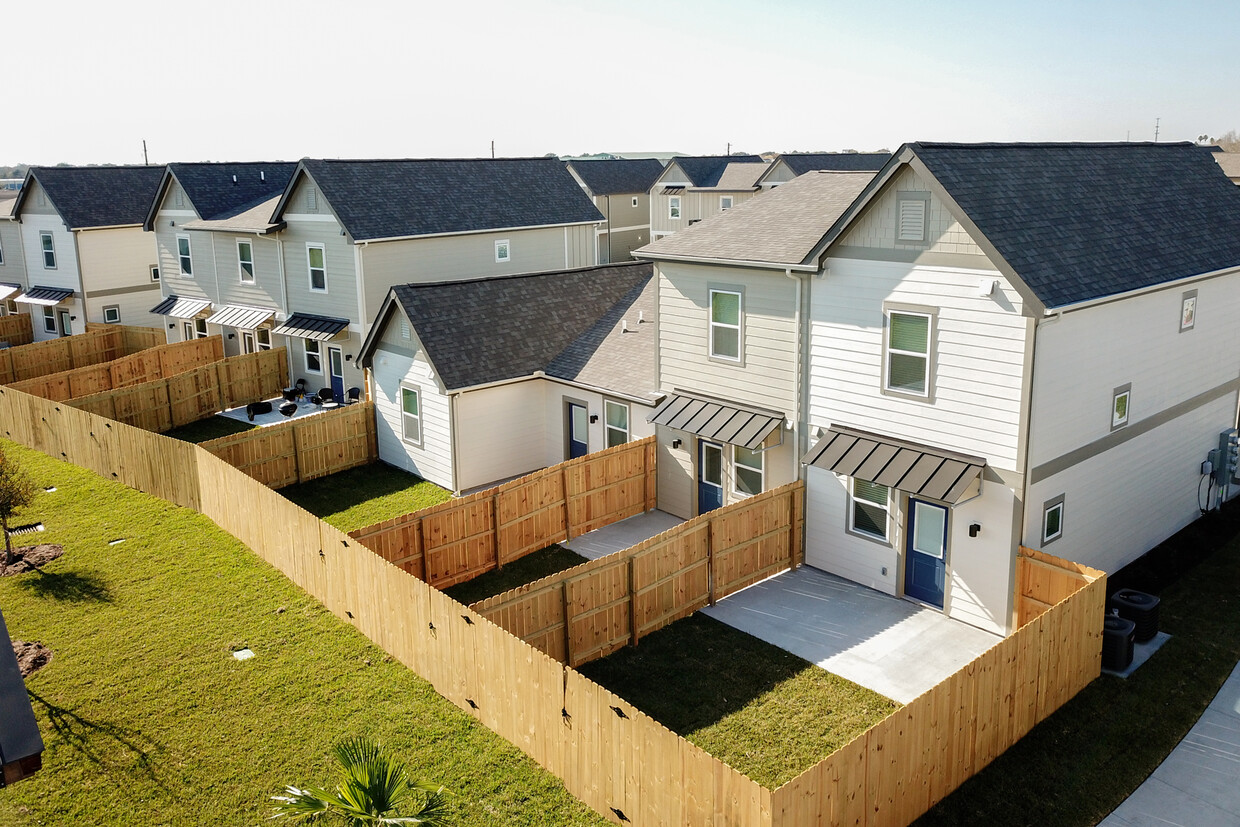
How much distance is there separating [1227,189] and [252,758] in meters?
22.6

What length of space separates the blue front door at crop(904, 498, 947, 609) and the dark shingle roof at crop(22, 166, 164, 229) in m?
38.6

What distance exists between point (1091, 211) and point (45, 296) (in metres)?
43.0

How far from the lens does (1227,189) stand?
71.9 ft

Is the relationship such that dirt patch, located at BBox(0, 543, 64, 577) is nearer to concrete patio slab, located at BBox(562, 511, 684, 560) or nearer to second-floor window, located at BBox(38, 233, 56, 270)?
concrete patio slab, located at BBox(562, 511, 684, 560)

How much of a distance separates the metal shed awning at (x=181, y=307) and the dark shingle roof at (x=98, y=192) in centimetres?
615

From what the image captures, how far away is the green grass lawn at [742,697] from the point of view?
13180 mm

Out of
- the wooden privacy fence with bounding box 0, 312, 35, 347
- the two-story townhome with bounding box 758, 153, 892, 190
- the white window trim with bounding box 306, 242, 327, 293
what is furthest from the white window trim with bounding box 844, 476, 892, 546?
the wooden privacy fence with bounding box 0, 312, 35, 347

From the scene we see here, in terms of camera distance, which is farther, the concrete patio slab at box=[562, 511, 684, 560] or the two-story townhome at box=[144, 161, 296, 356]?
the two-story townhome at box=[144, 161, 296, 356]

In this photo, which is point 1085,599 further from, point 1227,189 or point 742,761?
point 1227,189

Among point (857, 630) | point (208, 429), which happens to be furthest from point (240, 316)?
point (857, 630)

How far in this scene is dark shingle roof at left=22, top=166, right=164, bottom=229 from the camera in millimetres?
42219

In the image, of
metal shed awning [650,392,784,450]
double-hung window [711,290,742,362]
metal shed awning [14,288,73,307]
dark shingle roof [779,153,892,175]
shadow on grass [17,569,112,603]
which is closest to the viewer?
shadow on grass [17,569,112,603]

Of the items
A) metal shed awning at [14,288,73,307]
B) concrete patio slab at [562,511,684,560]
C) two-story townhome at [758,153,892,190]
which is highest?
two-story townhome at [758,153,892,190]

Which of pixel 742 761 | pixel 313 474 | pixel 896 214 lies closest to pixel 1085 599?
pixel 742 761
